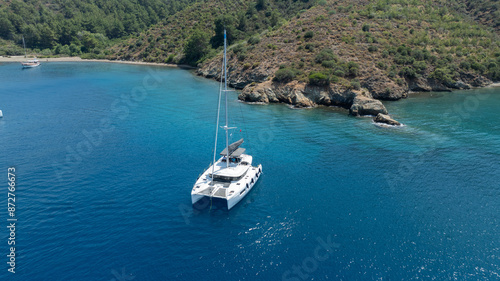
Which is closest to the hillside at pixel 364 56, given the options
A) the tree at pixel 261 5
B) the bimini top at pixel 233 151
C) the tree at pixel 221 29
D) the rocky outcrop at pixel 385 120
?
the rocky outcrop at pixel 385 120

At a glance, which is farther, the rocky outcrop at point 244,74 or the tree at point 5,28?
the tree at point 5,28

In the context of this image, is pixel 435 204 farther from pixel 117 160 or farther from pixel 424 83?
pixel 424 83

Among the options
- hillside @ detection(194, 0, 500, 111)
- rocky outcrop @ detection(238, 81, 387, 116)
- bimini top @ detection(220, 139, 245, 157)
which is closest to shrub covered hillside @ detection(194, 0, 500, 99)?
hillside @ detection(194, 0, 500, 111)

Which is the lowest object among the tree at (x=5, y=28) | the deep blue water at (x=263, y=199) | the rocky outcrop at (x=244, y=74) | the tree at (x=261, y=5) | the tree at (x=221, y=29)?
the deep blue water at (x=263, y=199)

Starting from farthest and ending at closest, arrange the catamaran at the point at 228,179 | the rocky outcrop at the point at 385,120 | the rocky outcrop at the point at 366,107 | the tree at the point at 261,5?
the tree at the point at 261,5, the rocky outcrop at the point at 366,107, the rocky outcrop at the point at 385,120, the catamaran at the point at 228,179

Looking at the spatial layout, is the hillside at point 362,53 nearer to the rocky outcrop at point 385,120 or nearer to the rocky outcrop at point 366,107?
the rocky outcrop at point 366,107

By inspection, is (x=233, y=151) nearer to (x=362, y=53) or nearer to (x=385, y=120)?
(x=385, y=120)
